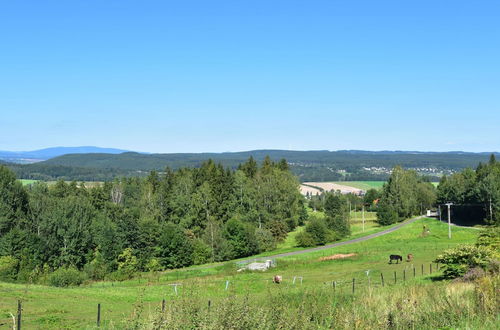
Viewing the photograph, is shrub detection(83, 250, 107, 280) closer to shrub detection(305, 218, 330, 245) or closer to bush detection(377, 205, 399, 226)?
shrub detection(305, 218, 330, 245)

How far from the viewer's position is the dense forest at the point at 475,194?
8731cm

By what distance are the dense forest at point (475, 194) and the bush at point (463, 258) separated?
56.0m

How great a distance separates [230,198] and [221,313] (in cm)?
8426

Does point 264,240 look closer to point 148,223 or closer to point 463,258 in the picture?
point 148,223

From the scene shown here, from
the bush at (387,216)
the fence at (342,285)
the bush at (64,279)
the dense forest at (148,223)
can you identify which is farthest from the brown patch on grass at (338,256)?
the bush at (387,216)

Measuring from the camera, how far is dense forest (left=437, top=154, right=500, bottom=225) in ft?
286

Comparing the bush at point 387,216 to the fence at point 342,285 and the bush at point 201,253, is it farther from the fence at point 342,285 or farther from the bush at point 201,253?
the fence at point 342,285

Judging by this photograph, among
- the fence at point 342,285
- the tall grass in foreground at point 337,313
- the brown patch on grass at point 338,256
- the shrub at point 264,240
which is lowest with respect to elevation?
the shrub at point 264,240

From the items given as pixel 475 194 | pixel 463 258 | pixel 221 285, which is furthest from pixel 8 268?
pixel 475 194

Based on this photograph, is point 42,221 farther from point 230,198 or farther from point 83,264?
point 230,198

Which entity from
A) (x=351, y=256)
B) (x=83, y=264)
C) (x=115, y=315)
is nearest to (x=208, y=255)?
(x=83, y=264)

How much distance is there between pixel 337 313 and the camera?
1169 cm

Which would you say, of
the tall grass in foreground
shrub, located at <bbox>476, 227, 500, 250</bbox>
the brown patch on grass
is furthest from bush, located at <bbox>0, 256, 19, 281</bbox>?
the tall grass in foreground

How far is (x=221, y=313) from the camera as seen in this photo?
399 inches
